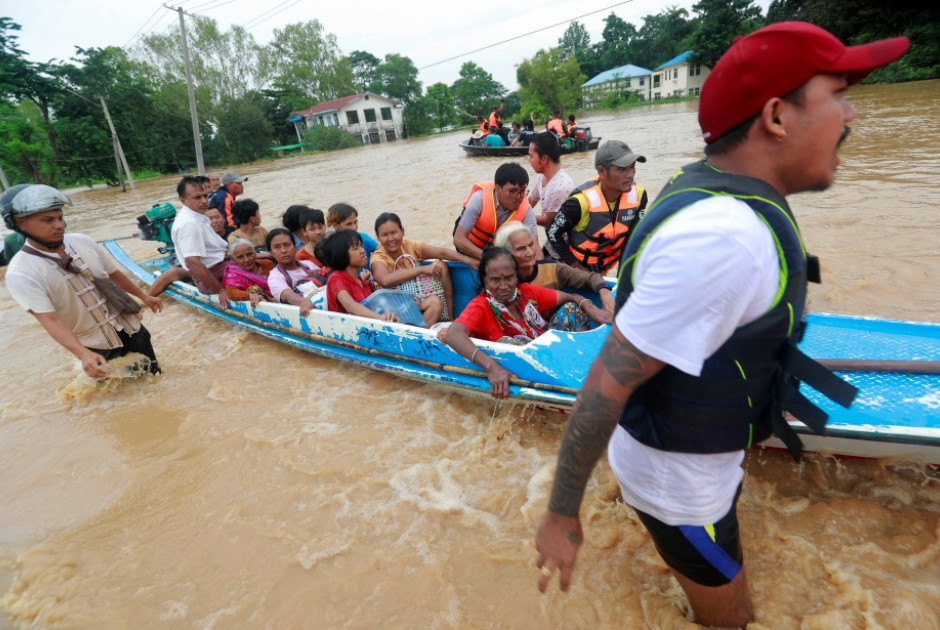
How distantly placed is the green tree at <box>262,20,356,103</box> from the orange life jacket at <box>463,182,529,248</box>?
5109 centimetres

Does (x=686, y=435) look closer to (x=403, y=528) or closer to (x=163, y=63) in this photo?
(x=403, y=528)

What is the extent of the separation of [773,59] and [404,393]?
11.2ft

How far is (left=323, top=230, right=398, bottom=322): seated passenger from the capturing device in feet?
12.9

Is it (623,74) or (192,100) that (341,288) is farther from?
(623,74)

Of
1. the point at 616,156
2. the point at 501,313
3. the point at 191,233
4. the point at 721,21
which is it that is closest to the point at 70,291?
the point at 191,233

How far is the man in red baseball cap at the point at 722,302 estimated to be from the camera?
84cm

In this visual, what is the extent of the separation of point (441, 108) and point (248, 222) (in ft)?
165

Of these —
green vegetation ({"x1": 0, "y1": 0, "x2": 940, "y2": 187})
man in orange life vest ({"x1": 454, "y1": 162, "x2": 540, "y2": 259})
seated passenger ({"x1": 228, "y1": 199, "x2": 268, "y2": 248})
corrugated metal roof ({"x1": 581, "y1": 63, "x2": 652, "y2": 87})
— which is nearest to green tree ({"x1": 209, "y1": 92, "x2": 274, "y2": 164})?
green vegetation ({"x1": 0, "y1": 0, "x2": 940, "y2": 187})

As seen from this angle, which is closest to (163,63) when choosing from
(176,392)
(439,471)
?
(176,392)

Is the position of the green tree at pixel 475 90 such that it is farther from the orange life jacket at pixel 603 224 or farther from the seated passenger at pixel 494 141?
the orange life jacket at pixel 603 224

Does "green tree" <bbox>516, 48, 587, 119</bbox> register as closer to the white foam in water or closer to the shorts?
the white foam in water

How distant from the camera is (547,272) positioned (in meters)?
3.76

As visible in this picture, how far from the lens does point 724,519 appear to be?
122 centimetres

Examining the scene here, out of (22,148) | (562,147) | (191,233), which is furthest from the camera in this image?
(22,148)
